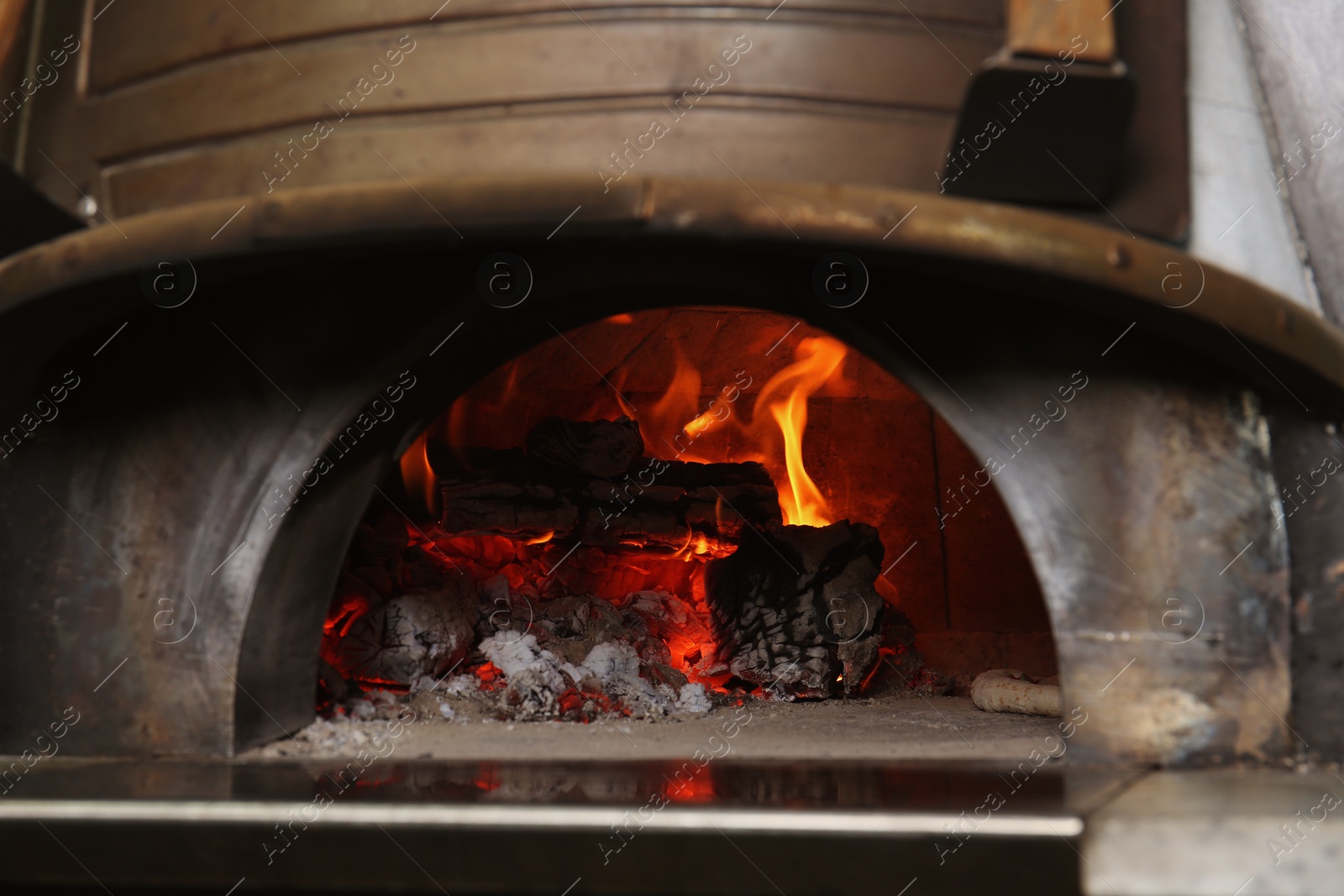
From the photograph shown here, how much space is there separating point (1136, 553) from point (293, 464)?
55.1 inches

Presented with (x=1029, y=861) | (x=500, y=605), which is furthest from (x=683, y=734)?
(x=1029, y=861)

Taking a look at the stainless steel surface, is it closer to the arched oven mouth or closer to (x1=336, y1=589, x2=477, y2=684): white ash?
the arched oven mouth

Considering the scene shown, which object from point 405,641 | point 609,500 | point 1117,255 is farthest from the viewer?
point 609,500

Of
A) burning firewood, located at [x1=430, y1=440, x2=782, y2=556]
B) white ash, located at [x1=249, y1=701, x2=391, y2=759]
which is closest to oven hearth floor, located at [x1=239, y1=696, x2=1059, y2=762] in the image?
white ash, located at [x1=249, y1=701, x2=391, y2=759]

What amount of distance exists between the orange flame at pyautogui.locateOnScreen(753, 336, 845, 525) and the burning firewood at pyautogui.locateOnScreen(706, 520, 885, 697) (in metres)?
0.33

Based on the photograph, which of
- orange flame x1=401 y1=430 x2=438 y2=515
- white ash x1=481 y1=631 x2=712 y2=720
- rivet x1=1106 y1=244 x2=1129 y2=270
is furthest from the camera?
orange flame x1=401 y1=430 x2=438 y2=515

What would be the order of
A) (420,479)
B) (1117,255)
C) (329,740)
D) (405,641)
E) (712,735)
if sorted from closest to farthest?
(1117,255) < (329,740) < (712,735) < (405,641) < (420,479)

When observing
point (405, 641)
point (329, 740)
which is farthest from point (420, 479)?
point (329, 740)

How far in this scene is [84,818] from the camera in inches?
48.1

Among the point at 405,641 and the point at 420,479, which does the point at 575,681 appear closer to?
the point at 405,641

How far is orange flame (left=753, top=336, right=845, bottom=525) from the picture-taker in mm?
2830

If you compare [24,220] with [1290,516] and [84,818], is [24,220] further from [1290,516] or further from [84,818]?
[1290,516]

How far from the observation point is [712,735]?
1.83 metres

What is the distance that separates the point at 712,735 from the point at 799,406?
1308mm
